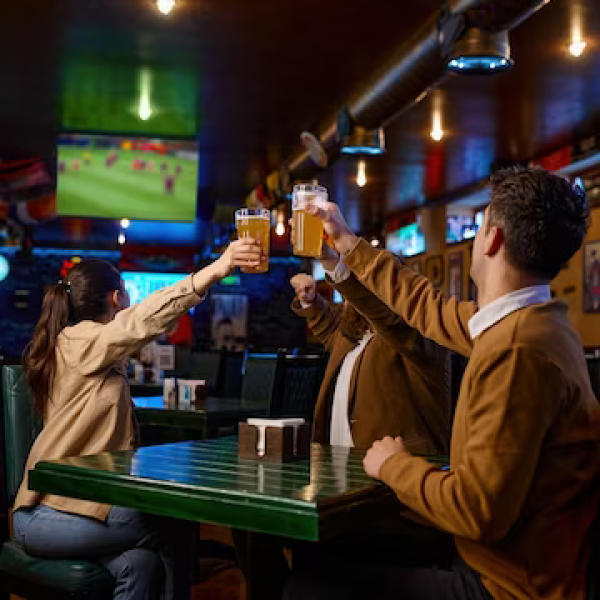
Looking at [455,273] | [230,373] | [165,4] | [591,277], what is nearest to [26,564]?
[165,4]

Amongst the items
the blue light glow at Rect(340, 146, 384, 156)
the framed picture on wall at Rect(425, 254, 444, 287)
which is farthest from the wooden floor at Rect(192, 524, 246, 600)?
the framed picture on wall at Rect(425, 254, 444, 287)

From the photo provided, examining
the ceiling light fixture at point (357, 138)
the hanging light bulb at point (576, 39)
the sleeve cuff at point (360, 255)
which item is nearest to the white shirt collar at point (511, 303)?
the sleeve cuff at point (360, 255)

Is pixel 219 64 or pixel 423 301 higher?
pixel 219 64

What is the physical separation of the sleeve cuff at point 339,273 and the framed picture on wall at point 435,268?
8989 millimetres

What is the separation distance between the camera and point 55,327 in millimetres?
2729

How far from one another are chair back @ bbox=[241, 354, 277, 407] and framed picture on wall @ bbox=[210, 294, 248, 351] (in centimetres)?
1336

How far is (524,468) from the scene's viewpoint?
4.94 ft

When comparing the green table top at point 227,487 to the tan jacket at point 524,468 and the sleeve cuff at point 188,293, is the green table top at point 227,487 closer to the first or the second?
the tan jacket at point 524,468

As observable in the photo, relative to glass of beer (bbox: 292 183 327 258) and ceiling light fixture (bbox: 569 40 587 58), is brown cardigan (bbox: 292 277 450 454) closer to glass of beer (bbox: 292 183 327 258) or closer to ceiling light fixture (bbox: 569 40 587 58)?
glass of beer (bbox: 292 183 327 258)

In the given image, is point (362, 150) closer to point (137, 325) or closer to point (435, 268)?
point (137, 325)

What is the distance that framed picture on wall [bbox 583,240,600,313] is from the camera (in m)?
8.15

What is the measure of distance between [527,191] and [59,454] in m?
1.64

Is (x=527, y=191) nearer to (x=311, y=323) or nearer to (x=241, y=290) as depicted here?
(x=311, y=323)

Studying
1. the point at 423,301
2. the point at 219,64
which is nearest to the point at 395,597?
the point at 423,301
